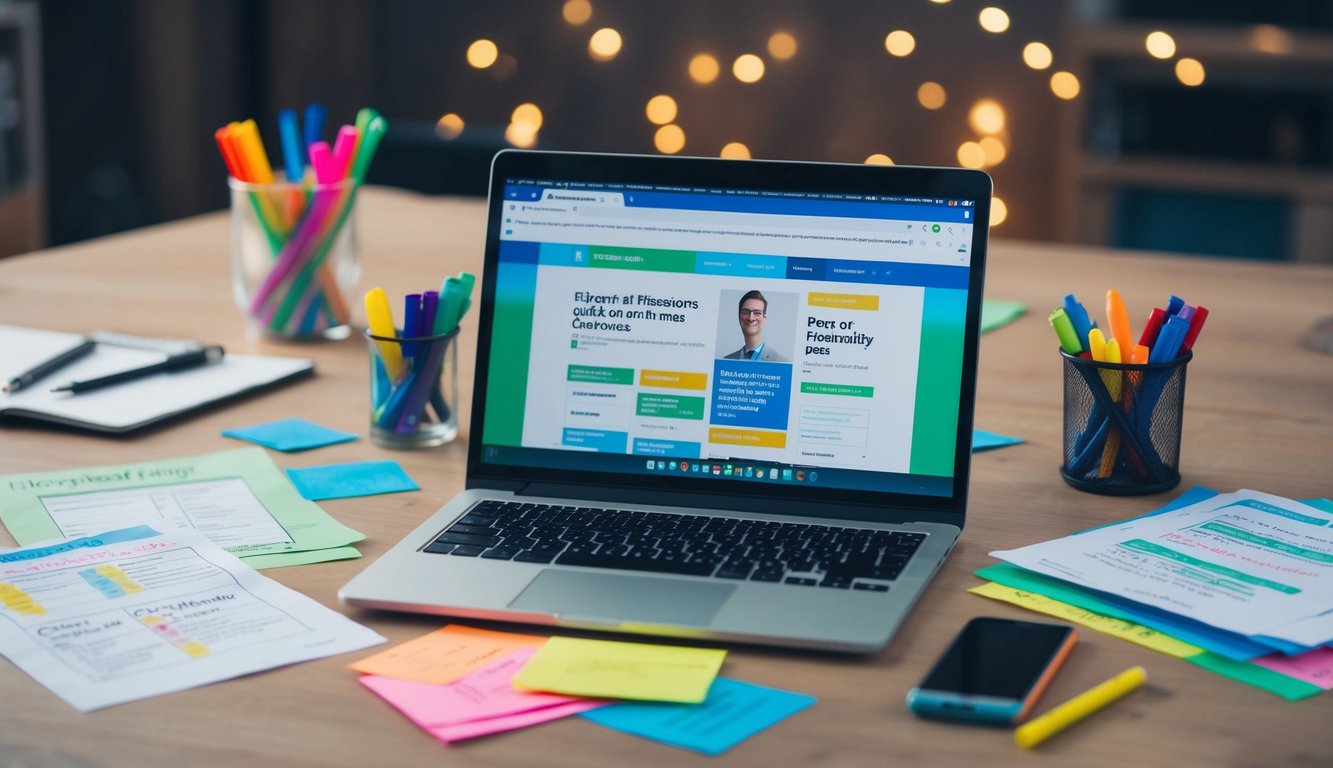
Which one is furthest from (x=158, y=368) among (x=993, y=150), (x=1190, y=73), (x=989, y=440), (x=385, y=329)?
(x=1190, y=73)

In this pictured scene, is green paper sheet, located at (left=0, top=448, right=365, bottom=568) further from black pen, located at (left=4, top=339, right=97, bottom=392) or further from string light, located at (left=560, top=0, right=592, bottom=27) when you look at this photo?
string light, located at (left=560, top=0, right=592, bottom=27)

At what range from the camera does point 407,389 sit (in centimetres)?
115

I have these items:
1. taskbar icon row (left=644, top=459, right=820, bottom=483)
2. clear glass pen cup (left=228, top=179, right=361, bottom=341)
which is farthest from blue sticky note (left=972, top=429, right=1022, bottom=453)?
clear glass pen cup (left=228, top=179, right=361, bottom=341)

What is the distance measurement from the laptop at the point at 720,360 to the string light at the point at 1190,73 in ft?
8.96

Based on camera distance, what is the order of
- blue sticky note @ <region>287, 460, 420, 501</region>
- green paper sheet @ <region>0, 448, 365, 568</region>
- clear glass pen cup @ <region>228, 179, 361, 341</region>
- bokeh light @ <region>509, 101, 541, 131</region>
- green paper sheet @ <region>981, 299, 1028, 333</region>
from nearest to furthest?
green paper sheet @ <region>0, 448, 365, 568</region>, blue sticky note @ <region>287, 460, 420, 501</region>, clear glass pen cup @ <region>228, 179, 361, 341</region>, green paper sheet @ <region>981, 299, 1028, 333</region>, bokeh light @ <region>509, 101, 541, 131</region>

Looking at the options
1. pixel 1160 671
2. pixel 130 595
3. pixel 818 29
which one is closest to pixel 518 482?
pixel 130 595

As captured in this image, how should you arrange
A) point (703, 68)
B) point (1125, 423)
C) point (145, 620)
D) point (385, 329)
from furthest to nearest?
point (703, 68) < point (385, 329) < point (1125, 423) < point (145, 620)

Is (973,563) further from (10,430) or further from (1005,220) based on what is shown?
(1005,220)

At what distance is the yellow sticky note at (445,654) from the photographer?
29.6 inches

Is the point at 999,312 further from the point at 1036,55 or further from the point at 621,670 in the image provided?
the point at 1036,55

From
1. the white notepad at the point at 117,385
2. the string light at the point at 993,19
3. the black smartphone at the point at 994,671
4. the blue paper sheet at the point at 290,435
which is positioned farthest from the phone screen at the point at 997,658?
the string light at the point at 993,19

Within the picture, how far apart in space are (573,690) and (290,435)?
54cm

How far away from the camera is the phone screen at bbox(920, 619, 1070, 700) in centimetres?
72

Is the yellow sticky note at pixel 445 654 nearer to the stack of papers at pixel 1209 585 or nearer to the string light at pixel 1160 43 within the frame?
the stack of papers at pixel 1209 585
